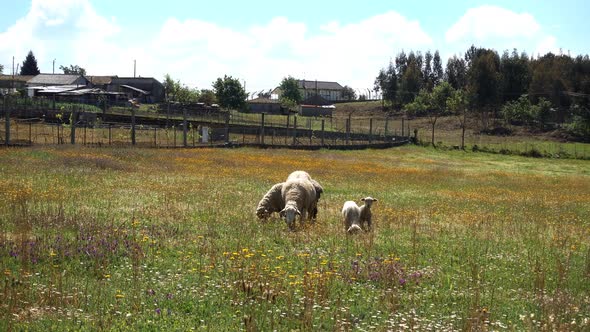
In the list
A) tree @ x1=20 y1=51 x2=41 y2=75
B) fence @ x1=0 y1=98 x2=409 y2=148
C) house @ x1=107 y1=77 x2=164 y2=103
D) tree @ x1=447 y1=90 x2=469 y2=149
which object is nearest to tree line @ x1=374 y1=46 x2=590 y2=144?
tree @ x1=447 y1=90 x2=469 y2=149

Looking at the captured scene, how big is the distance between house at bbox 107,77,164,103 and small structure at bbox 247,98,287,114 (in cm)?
2154

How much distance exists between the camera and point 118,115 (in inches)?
3511

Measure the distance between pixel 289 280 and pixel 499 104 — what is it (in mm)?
136696

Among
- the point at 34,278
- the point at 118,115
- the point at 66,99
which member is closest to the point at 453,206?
the point at 34,278

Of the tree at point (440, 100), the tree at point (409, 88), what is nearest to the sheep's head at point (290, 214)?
the tree at point (440, 100)

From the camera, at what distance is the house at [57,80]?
12975 cm

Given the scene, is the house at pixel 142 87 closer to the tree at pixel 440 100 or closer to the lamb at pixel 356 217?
the tree at pixel 440 100

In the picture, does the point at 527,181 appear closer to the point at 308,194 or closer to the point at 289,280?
the point at 308,194

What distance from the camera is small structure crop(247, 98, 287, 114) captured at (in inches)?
5482

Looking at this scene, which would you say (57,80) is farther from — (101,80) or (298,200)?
(298,200)

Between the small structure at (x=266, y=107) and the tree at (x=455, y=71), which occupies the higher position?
the tree at (x=455, y=71)

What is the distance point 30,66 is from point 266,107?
227ft

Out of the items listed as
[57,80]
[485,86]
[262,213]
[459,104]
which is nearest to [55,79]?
[57,80]

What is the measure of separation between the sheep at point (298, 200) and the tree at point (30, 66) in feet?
531
